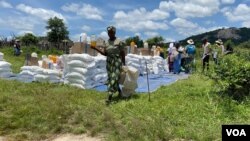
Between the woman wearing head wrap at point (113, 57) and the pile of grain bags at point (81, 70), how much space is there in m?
2.53

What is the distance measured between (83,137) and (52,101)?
1.87 m

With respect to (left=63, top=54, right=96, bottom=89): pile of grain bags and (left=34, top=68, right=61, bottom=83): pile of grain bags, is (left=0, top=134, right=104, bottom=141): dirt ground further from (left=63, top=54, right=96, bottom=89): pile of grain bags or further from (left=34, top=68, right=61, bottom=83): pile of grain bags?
(left=34, top=68, right=61, bottom=83): pile of grain bags

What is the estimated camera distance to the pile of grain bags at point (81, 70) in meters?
9.45

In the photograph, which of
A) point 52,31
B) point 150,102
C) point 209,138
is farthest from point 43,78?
point 52,31

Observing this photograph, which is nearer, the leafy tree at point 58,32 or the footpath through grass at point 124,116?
the footpath through grass at point 124,116

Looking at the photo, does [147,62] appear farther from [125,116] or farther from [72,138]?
[72,138]

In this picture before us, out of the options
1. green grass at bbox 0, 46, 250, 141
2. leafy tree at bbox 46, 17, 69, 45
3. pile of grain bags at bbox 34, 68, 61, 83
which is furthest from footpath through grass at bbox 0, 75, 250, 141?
leafy tree at bbox 46, 17, 69, 45

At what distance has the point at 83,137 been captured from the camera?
5.22 metres

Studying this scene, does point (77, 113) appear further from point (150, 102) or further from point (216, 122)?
point (216, 122)

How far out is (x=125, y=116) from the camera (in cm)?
578

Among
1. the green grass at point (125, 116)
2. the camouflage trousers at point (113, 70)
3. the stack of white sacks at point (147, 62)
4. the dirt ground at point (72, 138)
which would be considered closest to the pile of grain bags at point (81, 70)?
the green grass at point (125, 116)

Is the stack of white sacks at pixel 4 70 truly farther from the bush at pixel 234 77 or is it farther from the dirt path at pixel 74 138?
the bush at pixel 234 77

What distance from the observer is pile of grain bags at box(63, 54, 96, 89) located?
945 cm

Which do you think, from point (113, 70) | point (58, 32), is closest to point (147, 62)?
point (113, 70)
